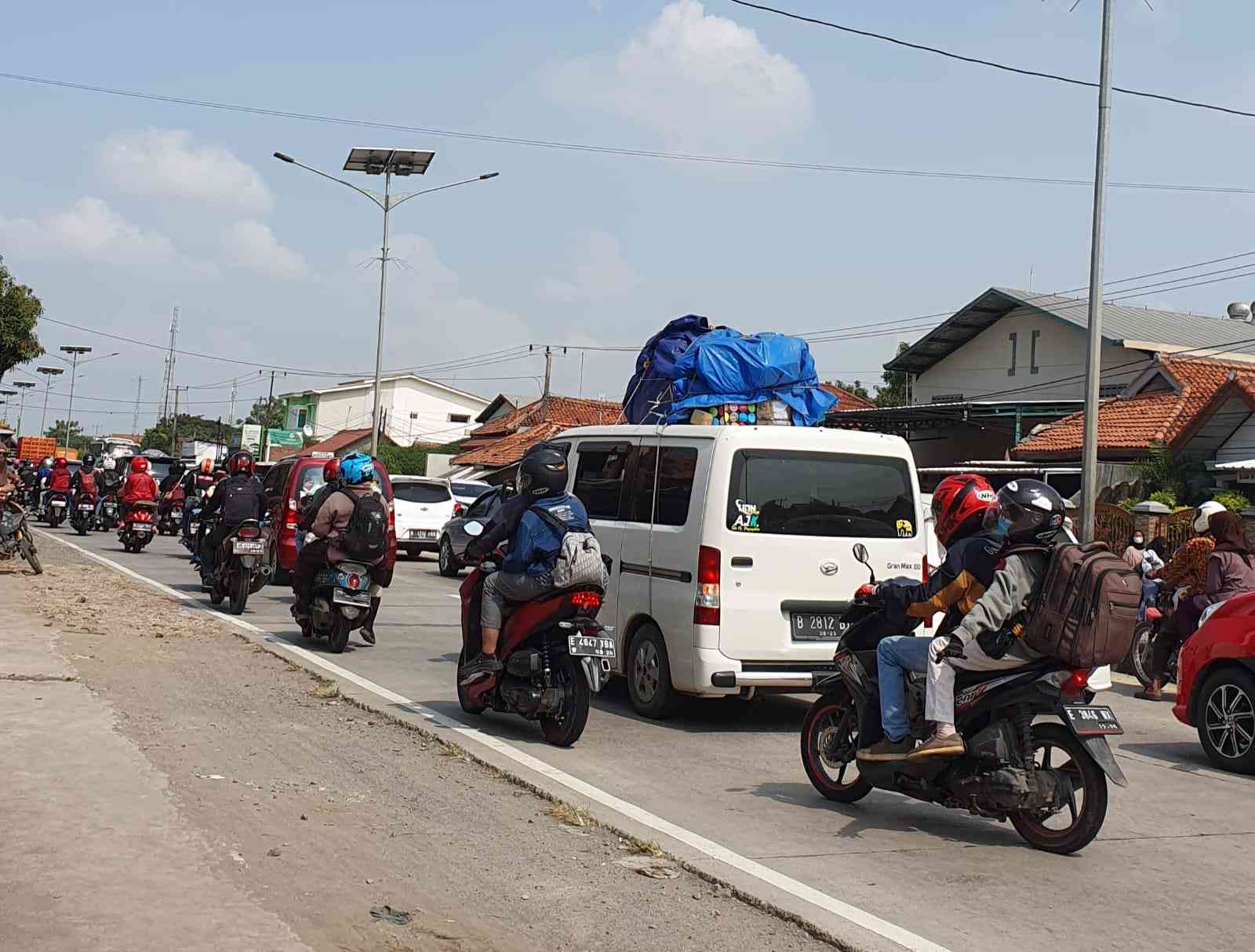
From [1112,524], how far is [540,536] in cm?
2034

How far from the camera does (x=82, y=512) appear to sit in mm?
32406

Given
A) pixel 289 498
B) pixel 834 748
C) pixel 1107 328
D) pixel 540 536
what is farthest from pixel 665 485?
pixel 1107 328

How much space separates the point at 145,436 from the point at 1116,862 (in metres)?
128

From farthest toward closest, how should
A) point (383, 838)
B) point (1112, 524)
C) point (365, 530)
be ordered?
1. point (1112, 524)
2. point (365, 530)
3. point (383, 838)

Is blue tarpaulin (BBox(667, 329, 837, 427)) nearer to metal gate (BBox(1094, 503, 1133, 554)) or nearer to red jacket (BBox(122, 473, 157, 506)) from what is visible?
metal gate (BBox(1094, 503, 1133, 554))

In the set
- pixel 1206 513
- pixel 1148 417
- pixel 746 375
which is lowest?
pixel 1206 513

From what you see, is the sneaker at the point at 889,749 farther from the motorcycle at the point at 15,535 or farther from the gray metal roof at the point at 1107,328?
the gray metal roof at the point at 1107,328

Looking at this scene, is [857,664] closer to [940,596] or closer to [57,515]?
[940,596]

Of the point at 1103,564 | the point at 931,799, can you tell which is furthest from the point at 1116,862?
the point at 1103,564

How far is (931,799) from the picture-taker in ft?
22.9

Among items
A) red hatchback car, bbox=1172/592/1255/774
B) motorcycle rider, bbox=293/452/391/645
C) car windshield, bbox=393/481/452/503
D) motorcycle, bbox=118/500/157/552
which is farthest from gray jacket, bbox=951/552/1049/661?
car windshield, bbox=393/481/452/503

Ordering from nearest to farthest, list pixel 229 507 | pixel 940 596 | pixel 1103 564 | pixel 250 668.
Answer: pixel 1103 564 < pixel 940 596 < pixel 250 668 < pixel 229 507

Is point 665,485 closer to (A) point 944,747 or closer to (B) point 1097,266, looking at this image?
(A) point 944,747

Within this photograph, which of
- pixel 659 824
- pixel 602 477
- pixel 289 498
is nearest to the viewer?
pixel 659 824
